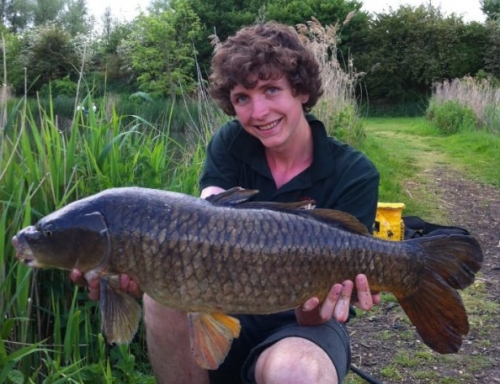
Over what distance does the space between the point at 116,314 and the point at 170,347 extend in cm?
49

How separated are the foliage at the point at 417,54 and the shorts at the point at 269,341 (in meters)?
22.1

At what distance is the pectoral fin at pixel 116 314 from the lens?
5.42 feet

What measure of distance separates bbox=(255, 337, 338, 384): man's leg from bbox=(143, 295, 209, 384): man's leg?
309mm

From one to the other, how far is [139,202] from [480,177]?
21.8 feet

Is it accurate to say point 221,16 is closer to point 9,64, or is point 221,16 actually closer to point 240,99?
point 9,64

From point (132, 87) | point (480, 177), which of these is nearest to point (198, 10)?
point (132, 87)

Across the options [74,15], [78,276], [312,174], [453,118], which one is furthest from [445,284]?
[74,15]

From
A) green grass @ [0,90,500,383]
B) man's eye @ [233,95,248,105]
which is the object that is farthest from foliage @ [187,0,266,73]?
man's eye @ [233,95,248,105]

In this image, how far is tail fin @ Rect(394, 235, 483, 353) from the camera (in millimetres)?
1812

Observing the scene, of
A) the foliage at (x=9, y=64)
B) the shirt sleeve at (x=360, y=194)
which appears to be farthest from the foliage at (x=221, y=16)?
the shirt sleeve at (x=360, y=194)

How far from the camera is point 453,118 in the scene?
508 inches

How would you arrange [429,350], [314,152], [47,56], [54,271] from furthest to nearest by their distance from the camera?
[47,56] < [429,350] < [54,271] < [314,152]

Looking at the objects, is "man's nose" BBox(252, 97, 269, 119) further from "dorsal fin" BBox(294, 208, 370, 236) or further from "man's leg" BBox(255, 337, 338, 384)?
"man's leg" BBox(255, 337, 338, 384)

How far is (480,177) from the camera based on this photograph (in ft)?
24.9
